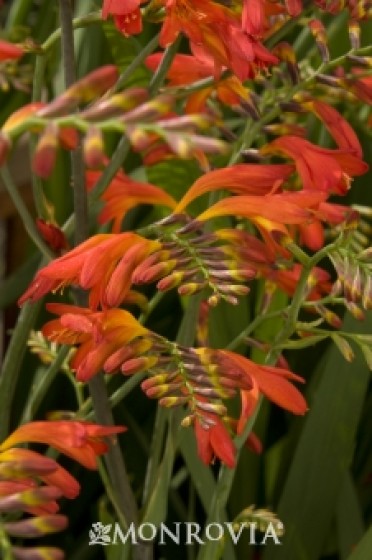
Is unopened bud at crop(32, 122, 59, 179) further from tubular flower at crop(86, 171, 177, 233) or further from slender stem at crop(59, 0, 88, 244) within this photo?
tubular flower at crop(86, 171, 177, 233)

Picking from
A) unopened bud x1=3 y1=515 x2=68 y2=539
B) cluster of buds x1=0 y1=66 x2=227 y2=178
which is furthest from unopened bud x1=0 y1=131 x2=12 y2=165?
unopened bud x1=3 y1=515 x2=68 y2=539

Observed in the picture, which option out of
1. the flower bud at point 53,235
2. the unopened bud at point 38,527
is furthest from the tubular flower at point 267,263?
the unopened bud at point 38,527

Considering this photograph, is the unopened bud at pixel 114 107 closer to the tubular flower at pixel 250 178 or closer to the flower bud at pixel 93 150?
the flower bud at pixel 93 150

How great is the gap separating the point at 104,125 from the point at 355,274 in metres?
0.25

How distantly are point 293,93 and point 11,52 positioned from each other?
0.23 meters

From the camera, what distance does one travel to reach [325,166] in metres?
0.67

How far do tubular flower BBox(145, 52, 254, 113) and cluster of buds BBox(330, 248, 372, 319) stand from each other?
0.15 m

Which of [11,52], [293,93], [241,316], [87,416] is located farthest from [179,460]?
Answer: [11,52]

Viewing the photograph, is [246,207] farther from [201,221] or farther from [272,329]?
[272,329]

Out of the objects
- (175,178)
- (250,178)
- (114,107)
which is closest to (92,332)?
(250,178)

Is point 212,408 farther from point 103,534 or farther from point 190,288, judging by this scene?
point 103,534

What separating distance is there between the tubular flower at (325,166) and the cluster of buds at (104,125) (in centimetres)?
29

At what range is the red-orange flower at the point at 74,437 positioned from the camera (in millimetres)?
618

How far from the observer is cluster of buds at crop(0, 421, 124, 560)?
430 millimetres
